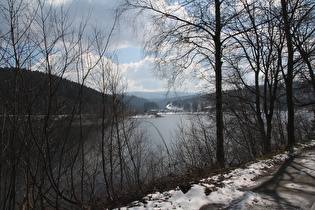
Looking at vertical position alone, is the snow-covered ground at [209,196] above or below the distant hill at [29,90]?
below

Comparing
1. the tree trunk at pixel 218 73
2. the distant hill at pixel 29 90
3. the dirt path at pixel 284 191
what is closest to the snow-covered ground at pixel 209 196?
the dirt path at pixel 284 191

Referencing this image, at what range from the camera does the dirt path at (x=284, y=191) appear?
9.91 ft

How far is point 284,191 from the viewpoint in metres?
3.52

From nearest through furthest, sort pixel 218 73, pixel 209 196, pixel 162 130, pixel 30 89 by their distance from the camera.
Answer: pixel 30 89 < pixel 209 196 < pixel 218 73 < pixel 162 130

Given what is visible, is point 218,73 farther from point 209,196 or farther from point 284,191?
point 209,196

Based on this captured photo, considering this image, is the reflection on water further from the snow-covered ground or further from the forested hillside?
the forested hillside

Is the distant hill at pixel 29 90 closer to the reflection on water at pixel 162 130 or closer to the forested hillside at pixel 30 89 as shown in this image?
the forested hillside at pixel 30 89

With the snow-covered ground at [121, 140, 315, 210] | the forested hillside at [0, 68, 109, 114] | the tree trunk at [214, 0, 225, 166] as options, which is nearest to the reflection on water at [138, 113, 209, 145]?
the tree trunk at [214, 0, 225, 166]

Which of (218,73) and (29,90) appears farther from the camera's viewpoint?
(218,73)

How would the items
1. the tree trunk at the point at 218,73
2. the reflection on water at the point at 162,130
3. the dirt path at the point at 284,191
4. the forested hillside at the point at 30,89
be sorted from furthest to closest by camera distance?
the reflection on water at the point at 162,130
the tree trunk at the point at 218,73
the dirt path at the point at 284,191
the forested hillside at the point at 30,89

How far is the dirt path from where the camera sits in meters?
3.02

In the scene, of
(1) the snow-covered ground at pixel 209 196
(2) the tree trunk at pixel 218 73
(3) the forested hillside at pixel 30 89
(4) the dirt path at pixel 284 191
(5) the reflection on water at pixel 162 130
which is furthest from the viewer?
(5) the reflection on water at pixel 162 130

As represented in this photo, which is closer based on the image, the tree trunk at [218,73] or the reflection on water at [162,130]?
the tree trunk at [218,73]

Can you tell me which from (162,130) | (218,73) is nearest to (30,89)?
A: (218,73)
